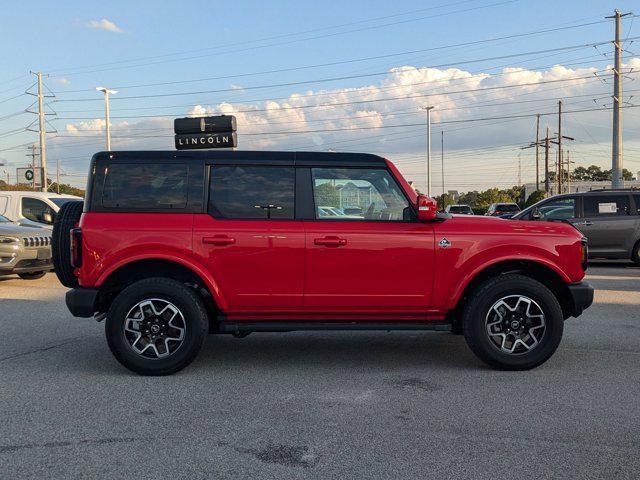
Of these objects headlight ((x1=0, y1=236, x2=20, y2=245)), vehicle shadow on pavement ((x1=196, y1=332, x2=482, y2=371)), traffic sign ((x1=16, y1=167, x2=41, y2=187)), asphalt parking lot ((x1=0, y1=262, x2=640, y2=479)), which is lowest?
vehicle shadow on pavement ((x1=196, y1=332, x2=482, y2=371))

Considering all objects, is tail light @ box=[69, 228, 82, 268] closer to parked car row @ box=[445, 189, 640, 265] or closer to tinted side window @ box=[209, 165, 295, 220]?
tinted side window @ box=[209, 165, 295, 220]

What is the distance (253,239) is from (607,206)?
1109 cm

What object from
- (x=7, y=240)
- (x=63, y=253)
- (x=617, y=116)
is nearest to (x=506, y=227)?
(x=63, y=253)

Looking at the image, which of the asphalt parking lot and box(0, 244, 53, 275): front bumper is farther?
box(0, 244, 53, 275): front bumper

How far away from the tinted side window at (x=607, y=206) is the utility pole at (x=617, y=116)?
15739 mm

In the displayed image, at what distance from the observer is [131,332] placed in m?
5.14

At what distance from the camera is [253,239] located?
16.9ft

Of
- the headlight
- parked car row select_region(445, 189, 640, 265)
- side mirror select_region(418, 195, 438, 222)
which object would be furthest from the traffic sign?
side mirror select_region(418, 195, 438, 222)

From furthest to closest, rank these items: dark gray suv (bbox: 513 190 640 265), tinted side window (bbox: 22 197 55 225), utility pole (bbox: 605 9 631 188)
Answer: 1. utility pole (bbox: 605 9 631 188)
2. dark gray suv (bbox: 513 190 640 265)
3. tinted side window (bbox: 22 197 55 225)

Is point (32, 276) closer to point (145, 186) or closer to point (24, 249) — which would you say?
point (24, 249)

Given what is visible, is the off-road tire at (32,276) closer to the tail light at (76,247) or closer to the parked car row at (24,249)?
the parked car row at (24,249)

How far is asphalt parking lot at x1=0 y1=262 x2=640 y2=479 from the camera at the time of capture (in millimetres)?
3371

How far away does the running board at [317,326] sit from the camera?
524 cm

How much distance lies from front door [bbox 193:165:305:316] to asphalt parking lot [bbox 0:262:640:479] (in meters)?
0.70
